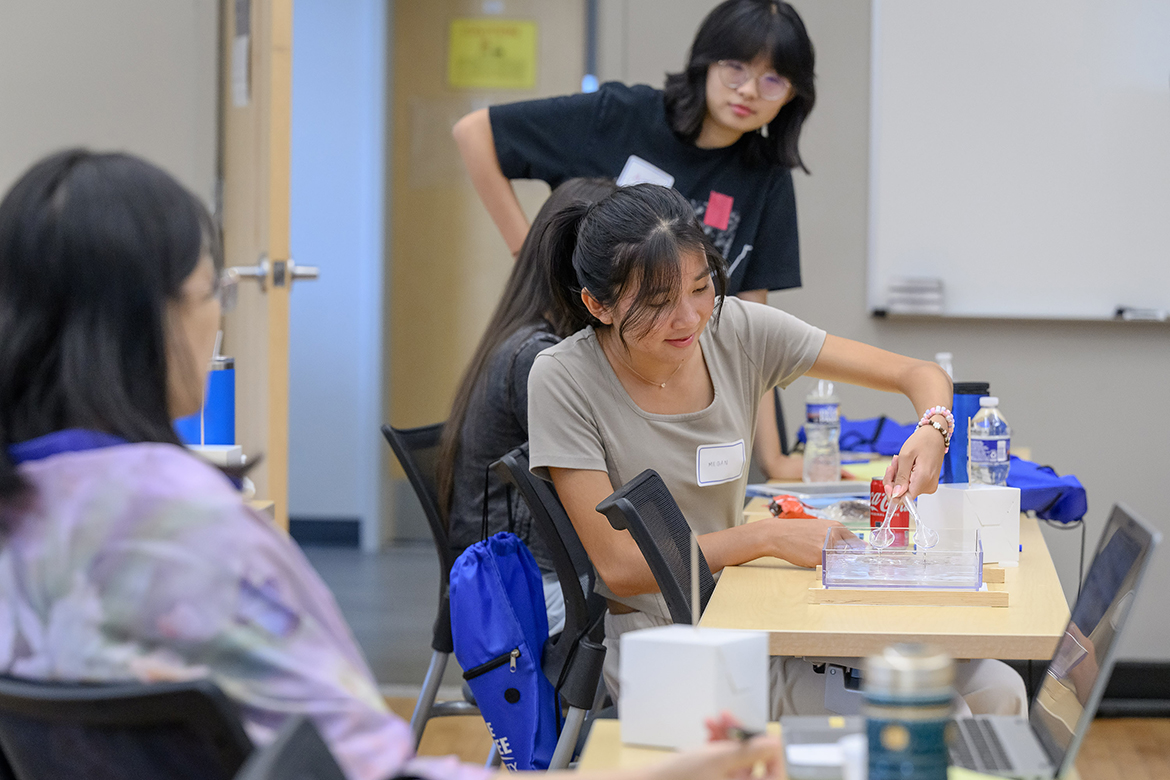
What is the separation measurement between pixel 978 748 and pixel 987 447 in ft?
3.84

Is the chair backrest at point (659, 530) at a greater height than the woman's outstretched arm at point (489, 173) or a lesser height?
lesser

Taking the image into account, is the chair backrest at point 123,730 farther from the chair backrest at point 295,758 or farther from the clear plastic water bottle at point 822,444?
the clear plastic water bottle at point 822,444

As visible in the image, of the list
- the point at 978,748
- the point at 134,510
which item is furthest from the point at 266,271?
the point at 978,748

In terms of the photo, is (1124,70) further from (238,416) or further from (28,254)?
(28,254)

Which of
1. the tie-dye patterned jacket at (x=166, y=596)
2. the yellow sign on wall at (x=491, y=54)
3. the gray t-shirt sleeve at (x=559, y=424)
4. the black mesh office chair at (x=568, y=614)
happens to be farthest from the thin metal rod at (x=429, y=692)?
the yellow sign on wall at (x=491, y=54)

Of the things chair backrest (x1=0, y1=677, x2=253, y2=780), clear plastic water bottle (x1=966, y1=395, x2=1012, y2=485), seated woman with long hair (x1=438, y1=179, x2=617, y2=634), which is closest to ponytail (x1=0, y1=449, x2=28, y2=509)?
chair backrest (x1=0, y1=677, x2=253, y2=780)

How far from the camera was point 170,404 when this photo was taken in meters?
0.96

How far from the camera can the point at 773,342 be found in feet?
6.77

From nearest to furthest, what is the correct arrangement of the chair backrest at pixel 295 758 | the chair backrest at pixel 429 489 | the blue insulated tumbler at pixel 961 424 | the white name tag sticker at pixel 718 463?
the chair backrest at pixel 295 758
the white name tag sticker at pixel 718 463
the blue insulated tumbler at pixel 961 424
the chair backrest at pixel 429 489

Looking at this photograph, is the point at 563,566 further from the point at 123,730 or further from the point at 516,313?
the point at 123,730

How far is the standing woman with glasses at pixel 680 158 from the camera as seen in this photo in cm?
283

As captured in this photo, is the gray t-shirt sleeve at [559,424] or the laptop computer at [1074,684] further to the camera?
the gray t-shirt sleeve at [559,424]

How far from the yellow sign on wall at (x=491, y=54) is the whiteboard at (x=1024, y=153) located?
5.34 feet

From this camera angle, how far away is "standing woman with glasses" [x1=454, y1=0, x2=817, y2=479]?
111 inches
